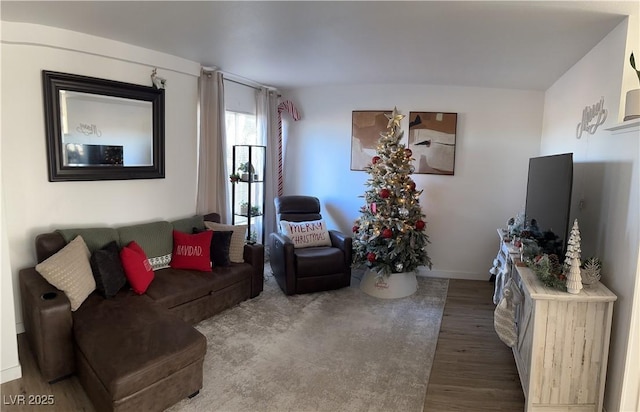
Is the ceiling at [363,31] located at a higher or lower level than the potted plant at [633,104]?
higher

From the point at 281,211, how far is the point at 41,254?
8.27 feet

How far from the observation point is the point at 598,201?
266 centimetres

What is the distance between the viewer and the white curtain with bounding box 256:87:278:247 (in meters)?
5.18

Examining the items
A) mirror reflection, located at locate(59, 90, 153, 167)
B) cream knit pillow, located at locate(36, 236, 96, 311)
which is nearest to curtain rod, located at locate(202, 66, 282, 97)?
mirror reflection, located at locate(59, 90, 153, 167)

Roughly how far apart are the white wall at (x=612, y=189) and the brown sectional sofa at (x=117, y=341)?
2.47 meters

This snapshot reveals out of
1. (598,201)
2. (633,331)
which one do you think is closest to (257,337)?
(633,331)

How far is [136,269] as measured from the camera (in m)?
3.11

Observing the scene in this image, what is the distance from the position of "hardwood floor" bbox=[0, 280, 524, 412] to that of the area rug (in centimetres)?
10

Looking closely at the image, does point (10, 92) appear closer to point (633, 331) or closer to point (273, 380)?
point (273, 380)

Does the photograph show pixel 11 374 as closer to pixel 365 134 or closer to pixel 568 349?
pixel 568 349

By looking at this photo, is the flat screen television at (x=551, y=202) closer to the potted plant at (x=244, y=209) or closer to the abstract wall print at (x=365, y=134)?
the abstract wall print at (x=365, y=134)

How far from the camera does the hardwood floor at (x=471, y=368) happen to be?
99.7 inches

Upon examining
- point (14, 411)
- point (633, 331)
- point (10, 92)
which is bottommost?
point (14, 411)

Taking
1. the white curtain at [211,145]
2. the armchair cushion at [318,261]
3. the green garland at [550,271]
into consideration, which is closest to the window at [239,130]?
the white curtain at [211,145]
